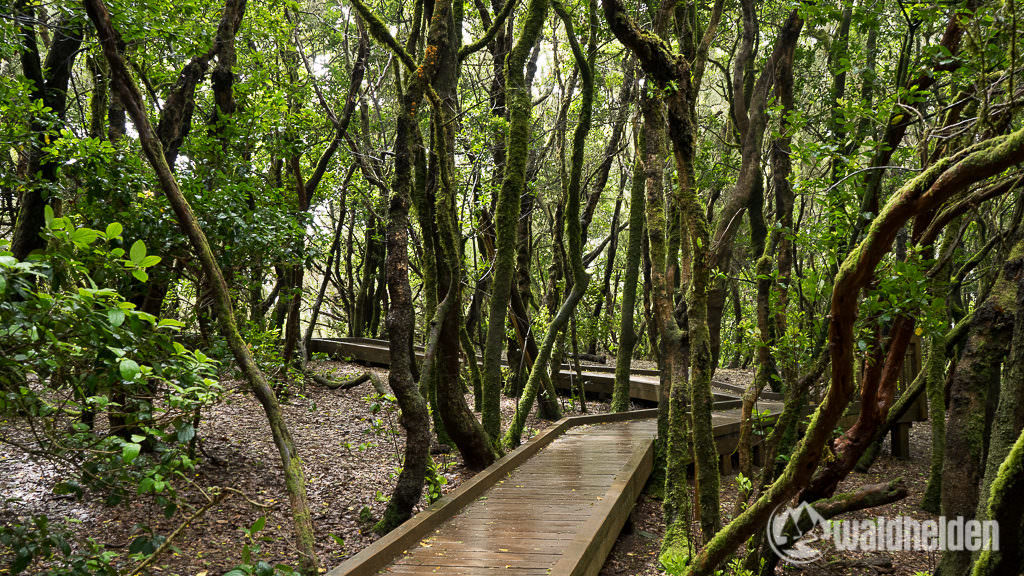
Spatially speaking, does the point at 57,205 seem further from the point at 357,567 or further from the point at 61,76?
the point at 357,567

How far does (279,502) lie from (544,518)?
2.97 meters

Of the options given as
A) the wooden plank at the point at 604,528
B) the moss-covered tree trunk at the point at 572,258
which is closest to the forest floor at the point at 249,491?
the moss-covered tree trunk at the point at 572,258

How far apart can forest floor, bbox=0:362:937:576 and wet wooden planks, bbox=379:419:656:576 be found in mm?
672

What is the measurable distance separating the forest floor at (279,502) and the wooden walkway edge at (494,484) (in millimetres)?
331

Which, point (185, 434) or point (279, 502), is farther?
point (279, 502)

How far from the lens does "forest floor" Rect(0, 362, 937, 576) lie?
5.65m

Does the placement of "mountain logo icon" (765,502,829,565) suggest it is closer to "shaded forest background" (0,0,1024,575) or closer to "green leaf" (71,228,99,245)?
"shaded forest background" (0,0,1024,575)

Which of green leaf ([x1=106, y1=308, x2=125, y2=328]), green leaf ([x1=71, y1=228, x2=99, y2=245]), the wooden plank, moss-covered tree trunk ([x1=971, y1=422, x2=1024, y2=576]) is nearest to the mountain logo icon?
the wooden plank

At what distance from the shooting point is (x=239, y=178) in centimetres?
709

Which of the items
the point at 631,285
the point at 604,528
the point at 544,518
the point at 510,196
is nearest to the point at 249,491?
the point at 544,518

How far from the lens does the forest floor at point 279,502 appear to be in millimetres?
5648

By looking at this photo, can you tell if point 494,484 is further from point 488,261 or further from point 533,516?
point 488,261

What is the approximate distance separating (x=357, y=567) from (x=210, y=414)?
622cm

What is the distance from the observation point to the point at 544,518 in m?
5.84
